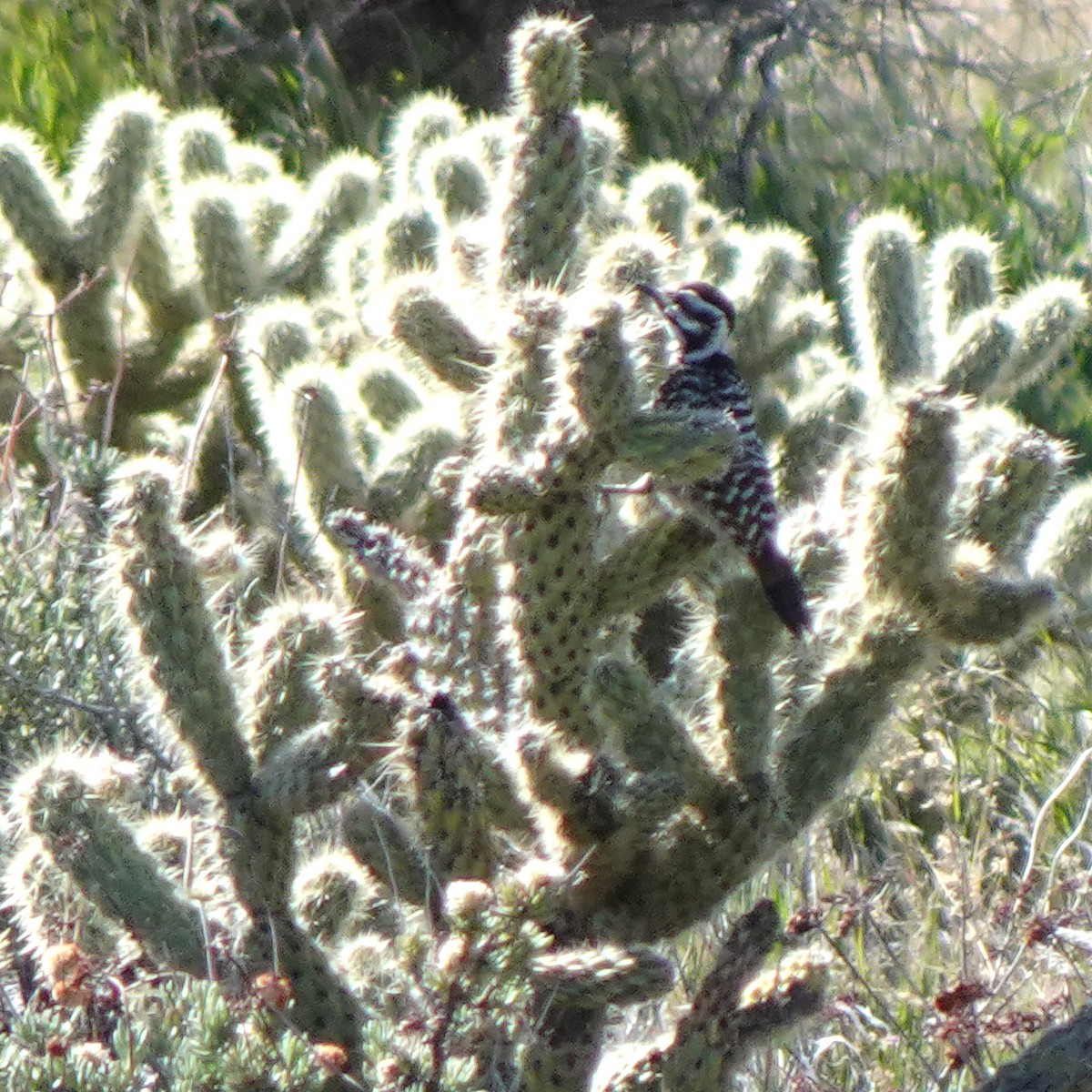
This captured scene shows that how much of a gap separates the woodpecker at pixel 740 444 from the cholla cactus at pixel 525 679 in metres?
0.05

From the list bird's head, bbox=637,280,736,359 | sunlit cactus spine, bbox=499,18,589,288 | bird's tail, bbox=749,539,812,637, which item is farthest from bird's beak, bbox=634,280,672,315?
bird's tail, bbox=749,539,812,637

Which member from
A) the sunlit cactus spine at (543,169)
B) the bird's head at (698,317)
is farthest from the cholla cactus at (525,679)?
the bird's head at (698,317)

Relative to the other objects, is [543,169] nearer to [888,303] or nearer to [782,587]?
[782,587]

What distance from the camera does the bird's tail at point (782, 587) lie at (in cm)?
309

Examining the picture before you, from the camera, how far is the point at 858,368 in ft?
19.9

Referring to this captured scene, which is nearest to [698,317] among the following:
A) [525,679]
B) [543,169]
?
[543,169]

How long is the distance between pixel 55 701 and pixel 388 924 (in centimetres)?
76

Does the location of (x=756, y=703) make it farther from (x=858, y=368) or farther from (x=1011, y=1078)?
(x=858, y=368)

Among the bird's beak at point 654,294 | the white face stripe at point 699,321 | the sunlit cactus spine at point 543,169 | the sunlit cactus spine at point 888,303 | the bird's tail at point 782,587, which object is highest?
the sunlit cactus spine at point 543,169

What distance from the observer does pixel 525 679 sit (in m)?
2.84

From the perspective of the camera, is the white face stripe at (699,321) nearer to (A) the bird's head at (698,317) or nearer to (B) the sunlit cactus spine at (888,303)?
(A) the bird's head at (698,317)

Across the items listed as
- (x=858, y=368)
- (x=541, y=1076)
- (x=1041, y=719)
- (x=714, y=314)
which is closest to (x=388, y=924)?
(x=541, y=1076)

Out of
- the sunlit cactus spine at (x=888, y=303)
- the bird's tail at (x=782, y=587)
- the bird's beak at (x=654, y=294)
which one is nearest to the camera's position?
the bird's tail at (x=782, y=587)

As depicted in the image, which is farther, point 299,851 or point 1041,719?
point 1041,719
